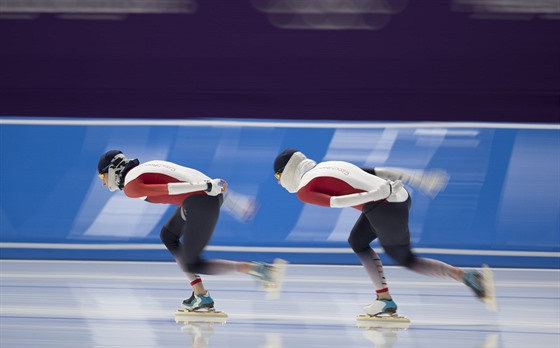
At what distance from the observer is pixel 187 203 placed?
528 centimetres

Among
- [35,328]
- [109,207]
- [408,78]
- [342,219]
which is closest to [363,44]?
[408,78]

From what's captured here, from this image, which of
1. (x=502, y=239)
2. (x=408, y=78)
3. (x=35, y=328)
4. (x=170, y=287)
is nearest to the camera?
(x=35, y=328)

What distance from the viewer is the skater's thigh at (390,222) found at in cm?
500

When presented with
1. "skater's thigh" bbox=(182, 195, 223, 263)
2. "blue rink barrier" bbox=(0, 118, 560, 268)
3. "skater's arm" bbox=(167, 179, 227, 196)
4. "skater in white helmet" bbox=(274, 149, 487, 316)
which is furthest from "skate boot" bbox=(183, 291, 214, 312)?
"blue rink barrier" bbox=(0, 118, 560, 268)

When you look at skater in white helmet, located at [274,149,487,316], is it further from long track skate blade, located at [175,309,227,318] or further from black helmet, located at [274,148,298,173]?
long track skate blade, located at [175,309,227,318]

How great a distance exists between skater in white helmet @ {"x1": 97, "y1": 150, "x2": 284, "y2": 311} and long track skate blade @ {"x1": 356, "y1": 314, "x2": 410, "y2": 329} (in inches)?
23.0

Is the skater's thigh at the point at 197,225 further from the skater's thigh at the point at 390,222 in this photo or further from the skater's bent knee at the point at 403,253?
the skater's bent knee at the point at 403,253

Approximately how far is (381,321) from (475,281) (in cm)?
58

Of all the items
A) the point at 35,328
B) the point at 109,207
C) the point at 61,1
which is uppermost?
the point at 61,1

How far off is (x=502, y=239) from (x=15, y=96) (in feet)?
16.8

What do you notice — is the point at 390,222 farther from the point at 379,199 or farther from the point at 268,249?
the point at 268,249

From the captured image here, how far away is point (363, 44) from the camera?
8.97m

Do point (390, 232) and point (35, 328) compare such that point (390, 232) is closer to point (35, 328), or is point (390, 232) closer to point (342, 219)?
point (35, 328)

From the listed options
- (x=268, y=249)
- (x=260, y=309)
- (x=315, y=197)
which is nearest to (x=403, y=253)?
(x=315, y=197)
